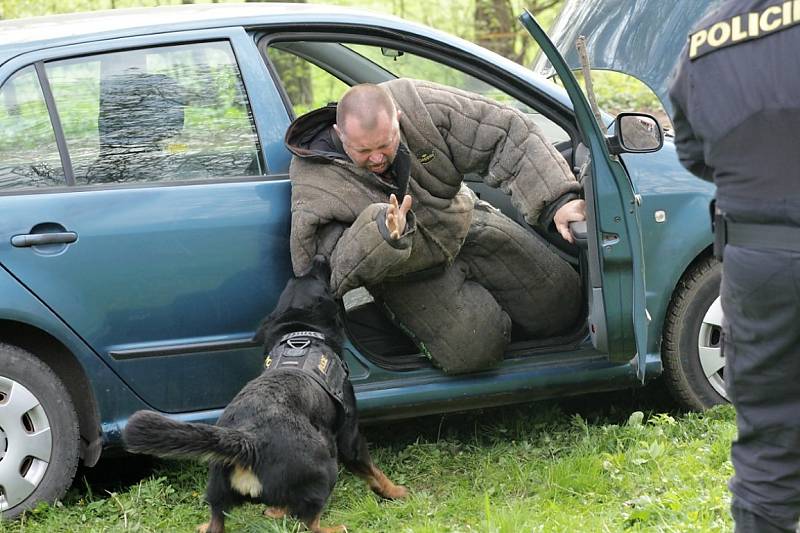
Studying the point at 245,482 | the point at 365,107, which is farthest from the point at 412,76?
the point at 245,482

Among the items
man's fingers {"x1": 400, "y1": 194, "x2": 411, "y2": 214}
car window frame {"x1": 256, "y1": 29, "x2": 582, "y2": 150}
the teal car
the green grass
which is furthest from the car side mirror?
the green grass

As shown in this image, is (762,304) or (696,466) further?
(696,466)

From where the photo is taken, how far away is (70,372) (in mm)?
3711

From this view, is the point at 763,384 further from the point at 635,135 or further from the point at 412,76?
the point at 412,76

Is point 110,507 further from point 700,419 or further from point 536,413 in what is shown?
point 700,419

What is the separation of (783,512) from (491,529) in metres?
0.97

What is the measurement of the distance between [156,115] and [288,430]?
1.31m

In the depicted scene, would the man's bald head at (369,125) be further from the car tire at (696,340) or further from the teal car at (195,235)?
the car tire at (696,340)

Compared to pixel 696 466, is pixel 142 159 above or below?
above

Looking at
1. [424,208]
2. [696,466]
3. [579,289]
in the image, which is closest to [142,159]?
[424,208]

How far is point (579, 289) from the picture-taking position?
408 centimetres

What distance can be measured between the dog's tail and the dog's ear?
783mm

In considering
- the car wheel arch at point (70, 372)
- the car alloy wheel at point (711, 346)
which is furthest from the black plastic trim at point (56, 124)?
the car alloy wheel at point (711, 346)

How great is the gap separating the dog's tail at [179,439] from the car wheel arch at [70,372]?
86 centimetres
